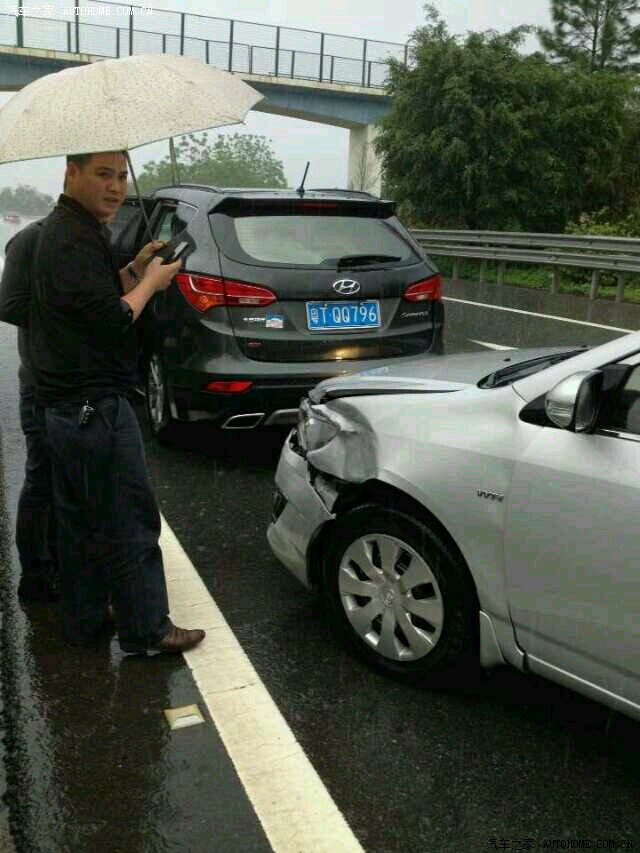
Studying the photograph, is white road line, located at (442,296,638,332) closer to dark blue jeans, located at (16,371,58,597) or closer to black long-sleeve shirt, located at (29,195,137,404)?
dark blue jeans, located at (16,371,58,597)

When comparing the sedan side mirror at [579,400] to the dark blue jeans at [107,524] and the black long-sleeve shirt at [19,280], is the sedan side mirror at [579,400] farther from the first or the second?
the black long-sleeve shirt at [19,280]

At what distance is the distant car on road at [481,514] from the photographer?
2473 mm

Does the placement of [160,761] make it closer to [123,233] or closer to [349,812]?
[349,812]

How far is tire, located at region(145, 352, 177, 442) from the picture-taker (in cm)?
569

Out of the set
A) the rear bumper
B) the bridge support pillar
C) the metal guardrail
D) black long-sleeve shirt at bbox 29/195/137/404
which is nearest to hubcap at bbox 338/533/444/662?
black long-sleeve shirt at bbox 29/195/137/404

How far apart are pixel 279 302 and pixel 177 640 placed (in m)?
2.27

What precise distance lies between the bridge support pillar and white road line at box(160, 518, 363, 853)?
35219 millimetres

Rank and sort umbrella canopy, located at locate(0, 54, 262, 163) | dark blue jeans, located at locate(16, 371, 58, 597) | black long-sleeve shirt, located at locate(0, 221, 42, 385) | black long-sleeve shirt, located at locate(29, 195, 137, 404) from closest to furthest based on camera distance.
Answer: umbrella canopy, located at locate(0, 54, 262, 163), black long-sleeve shirt, located at locate(29, 195, 137, 404), black long-sleeve shirt, located at locate(0, 221, 42, 385), dark blue jeans, located at locate(16, 371, 58, 597)

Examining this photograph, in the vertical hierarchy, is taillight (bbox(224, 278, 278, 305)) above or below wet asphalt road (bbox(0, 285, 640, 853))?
above

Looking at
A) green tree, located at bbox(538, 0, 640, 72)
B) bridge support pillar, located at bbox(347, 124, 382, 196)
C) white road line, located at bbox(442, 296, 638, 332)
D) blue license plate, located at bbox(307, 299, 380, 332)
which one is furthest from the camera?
bridge support pillar, located at bbox(347, 124, 382, 196)

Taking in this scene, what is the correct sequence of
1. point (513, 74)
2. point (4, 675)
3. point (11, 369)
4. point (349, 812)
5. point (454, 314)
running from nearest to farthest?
point (349, 812) → point (4, 675) → point (11, 369) → point (454, 314) → point (513, 74)

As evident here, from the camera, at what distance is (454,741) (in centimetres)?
283

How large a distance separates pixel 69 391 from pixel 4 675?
0.99 metres

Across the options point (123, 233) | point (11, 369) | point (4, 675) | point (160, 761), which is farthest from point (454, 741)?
point (11, 369)
